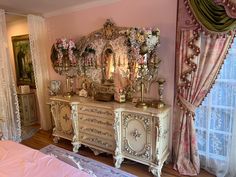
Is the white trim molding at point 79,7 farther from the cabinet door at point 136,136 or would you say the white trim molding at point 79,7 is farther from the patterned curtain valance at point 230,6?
the cabinet door at point 136,136

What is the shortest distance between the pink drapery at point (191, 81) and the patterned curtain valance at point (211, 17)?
0.37ft

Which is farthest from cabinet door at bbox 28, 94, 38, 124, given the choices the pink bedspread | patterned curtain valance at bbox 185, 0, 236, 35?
patterned curtain valance at bbox 185, 0, 236, 35

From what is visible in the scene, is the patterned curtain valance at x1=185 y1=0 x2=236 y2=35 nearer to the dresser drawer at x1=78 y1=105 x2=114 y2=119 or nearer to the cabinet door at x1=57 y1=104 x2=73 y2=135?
the dresser drawer at x1=78 y1=105 x2=114 y2=119

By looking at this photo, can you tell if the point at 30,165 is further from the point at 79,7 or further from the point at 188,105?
the point at 79,7

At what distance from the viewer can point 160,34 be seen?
2.52 m

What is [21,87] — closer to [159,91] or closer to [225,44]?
[159,91]

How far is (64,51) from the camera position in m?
3.24

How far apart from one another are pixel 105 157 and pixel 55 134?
1.08 meters

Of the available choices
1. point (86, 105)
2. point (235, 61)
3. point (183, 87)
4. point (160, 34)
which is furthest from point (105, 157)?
point (235, 61)

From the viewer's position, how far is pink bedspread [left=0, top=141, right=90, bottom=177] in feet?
4.37

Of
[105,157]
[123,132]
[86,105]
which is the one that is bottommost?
[105,157]

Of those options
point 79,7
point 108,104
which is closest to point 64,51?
point 79,7

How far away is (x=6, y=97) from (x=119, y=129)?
2.13m

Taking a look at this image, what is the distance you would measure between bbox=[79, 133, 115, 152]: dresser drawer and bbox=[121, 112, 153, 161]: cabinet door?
0.76ft
